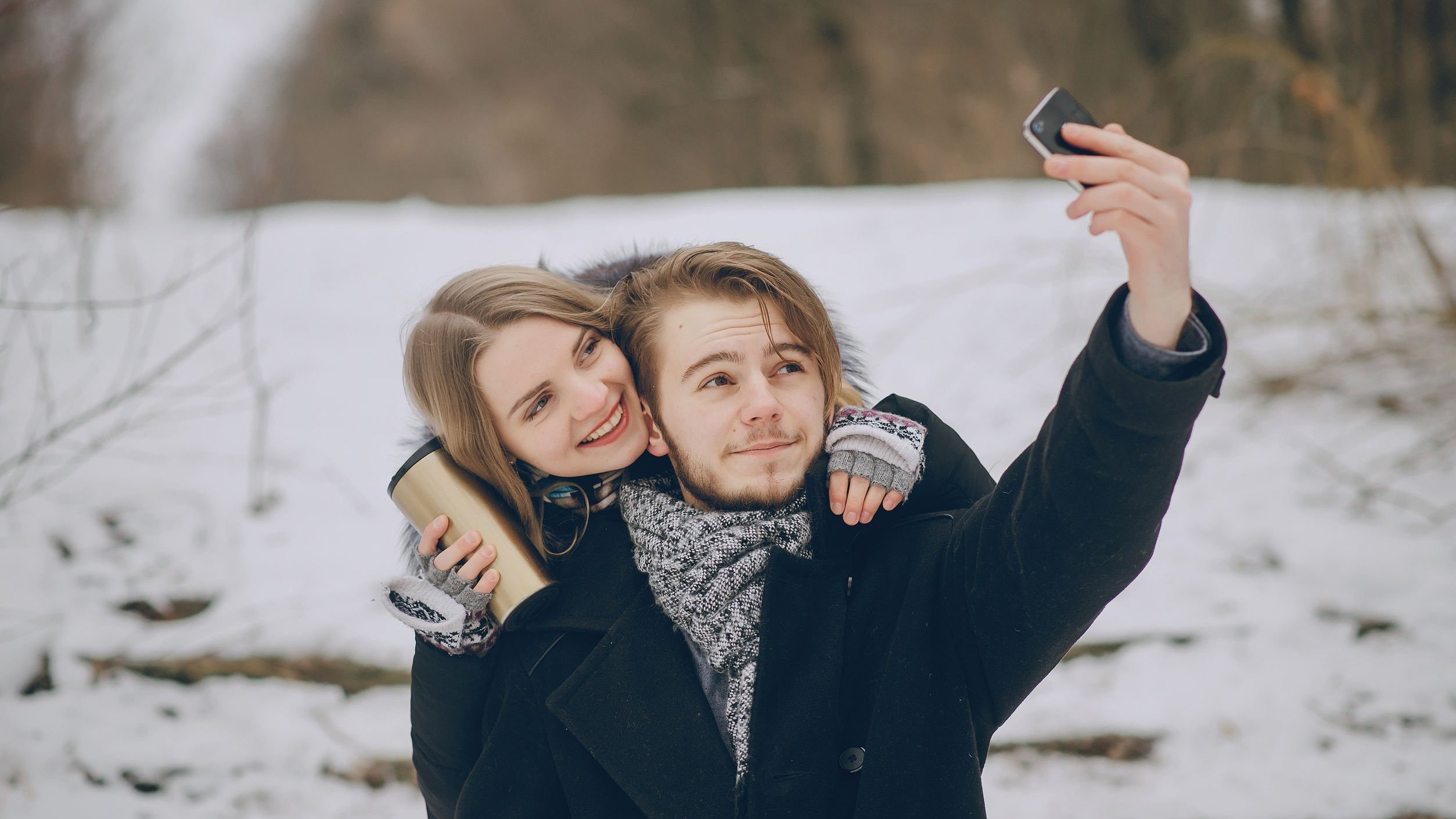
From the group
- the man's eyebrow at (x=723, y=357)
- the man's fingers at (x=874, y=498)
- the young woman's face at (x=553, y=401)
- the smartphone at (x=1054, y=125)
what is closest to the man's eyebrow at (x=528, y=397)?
the young woman's face at (x=553, y=401)

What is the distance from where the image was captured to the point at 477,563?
1.78m

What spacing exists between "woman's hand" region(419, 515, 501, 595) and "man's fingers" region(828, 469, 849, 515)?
650mm

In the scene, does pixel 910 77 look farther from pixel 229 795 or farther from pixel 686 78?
pixel 229 795

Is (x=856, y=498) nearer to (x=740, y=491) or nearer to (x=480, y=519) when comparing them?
(x=740, y=491)

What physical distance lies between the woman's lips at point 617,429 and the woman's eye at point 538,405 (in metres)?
0.11

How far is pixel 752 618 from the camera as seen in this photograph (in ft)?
5.69

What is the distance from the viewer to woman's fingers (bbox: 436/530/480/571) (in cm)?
178

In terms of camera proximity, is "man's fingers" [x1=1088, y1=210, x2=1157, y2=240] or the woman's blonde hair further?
the woman's blonde hair

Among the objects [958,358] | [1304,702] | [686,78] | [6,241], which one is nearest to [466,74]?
[686,78]

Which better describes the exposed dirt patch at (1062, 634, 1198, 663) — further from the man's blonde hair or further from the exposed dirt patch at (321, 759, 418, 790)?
the exposed dirt patch at (321, 759, 418, 790)

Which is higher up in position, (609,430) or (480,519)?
(609,430)

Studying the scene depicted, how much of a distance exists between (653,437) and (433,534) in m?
0.48

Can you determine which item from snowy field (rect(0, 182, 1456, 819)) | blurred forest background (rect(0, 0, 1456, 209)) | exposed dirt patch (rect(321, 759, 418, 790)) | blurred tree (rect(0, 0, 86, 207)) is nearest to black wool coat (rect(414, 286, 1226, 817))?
exposed dirt patch (rect(321, 759, 418, 790))

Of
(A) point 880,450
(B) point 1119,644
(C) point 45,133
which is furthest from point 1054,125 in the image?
(C) point 45,133
